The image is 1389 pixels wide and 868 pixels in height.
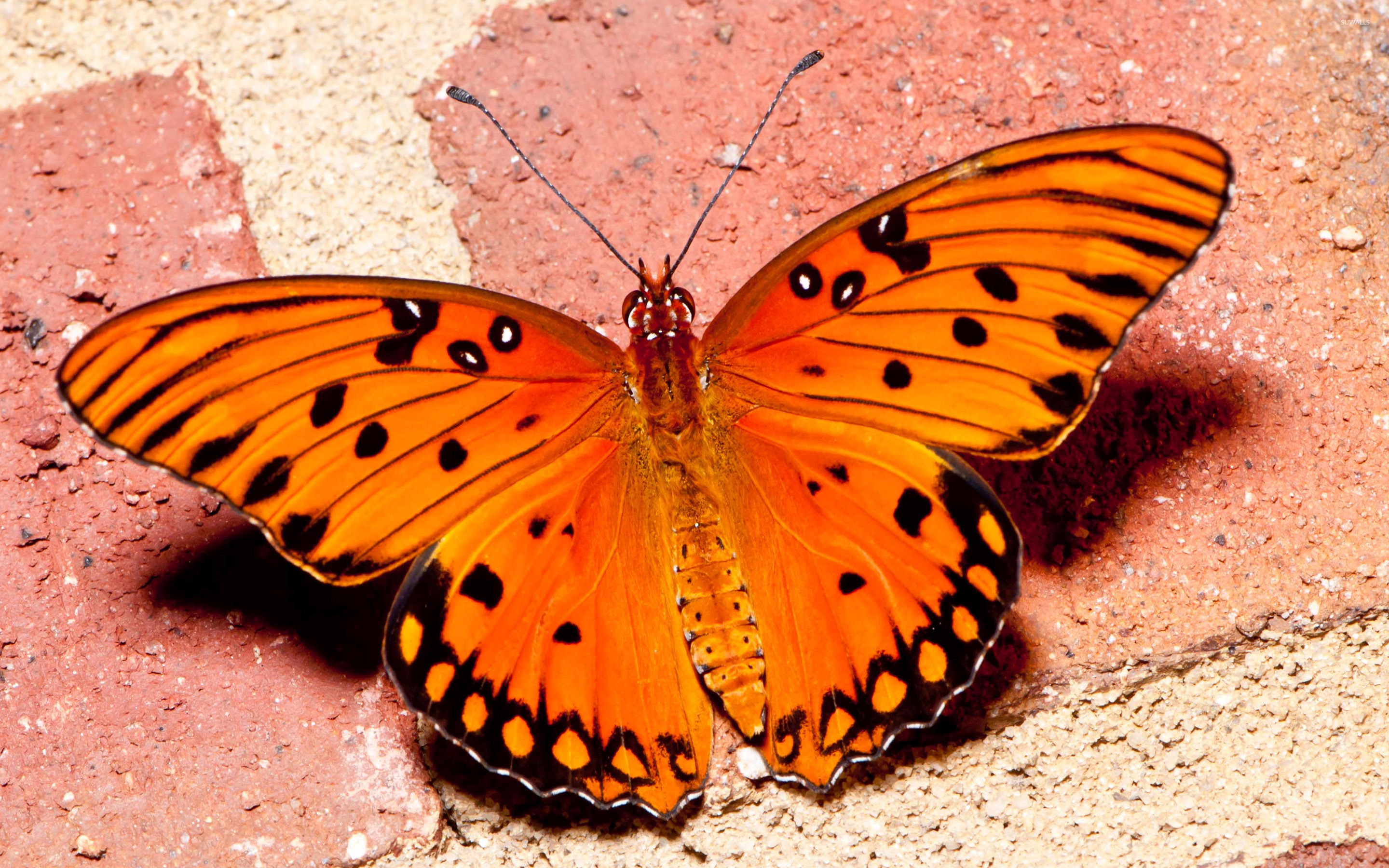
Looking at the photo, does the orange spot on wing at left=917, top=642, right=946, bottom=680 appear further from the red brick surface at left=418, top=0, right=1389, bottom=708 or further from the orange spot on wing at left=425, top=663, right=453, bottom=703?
the orange spot on wing at left=425, top=663, right=453, bottom=703

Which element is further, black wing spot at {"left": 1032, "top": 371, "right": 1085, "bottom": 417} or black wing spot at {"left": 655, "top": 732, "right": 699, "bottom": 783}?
black wing spot at {"left": 655, "top": 732, "right": 699, "bottom": 783}

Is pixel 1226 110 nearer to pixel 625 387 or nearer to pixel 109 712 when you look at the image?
pixel 625 387

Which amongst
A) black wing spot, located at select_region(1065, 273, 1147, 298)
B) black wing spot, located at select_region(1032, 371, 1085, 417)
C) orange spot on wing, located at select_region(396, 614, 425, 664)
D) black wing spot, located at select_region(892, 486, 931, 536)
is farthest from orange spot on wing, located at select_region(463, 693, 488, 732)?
black wing spot, located at select_region(1065, 273, 1147, 298)

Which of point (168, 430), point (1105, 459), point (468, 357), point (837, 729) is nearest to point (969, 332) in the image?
point (1105, 459)

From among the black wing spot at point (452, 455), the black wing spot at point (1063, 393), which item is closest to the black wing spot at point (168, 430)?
the black wing spot at point (452, 455)

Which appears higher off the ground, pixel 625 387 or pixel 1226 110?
pixel 1226 110

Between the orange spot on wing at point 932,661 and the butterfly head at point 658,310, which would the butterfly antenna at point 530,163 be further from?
the orange spot on wing at point 932,661

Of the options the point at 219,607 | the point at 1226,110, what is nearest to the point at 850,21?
the point at 1226,110
